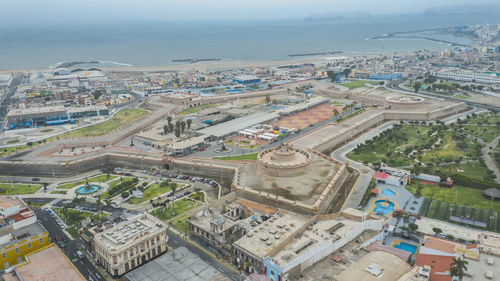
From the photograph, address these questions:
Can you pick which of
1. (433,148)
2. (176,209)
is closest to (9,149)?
(176,209)

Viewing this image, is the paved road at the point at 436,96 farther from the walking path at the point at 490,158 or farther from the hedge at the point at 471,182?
the hedge at the point at 471,182

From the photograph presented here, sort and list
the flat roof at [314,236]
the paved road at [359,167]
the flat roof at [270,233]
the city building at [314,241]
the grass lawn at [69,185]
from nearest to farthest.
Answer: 1. the city building at [314,241]
2. the flat roof at [314,236]
3. the flat roof at [270,233]
4. the paved road at [359,167]
5. the grass lawn at [69,185]

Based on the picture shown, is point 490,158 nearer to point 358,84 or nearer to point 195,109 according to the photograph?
point 195,109

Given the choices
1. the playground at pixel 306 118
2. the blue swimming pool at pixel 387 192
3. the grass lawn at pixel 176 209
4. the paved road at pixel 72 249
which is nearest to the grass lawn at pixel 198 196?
the grass lawn at pixel 176 209

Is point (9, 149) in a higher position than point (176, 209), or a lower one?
higher

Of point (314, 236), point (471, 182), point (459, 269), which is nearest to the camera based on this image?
point (459, 269)

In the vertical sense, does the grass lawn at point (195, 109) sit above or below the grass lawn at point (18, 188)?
above
